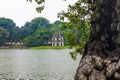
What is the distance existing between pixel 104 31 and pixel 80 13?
13.7 ft

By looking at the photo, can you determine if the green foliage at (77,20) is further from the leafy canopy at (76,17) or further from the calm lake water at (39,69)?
the calm lake water at (39,69)

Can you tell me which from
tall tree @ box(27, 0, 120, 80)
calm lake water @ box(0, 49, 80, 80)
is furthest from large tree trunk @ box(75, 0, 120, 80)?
calm lake water @ box(0, 49, 80, 80)

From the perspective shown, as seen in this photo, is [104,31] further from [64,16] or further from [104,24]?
[64,16]

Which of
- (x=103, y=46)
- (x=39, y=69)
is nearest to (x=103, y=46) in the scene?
(x=103, y=46)

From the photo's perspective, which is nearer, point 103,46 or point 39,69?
point 103,46

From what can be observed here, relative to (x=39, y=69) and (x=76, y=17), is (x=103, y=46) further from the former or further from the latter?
(x=39, y=69)

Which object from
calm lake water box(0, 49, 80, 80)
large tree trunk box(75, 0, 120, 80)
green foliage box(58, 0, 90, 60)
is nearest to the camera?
large tree trunk box(75, 0, 120, 80)

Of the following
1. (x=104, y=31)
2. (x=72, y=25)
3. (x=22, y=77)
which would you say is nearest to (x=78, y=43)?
(x=72, y=25)

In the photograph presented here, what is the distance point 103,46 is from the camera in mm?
25391

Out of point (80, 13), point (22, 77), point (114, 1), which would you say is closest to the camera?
point (114, 1)

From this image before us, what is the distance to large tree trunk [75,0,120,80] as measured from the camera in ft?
78.4

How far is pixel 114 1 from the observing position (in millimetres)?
25703

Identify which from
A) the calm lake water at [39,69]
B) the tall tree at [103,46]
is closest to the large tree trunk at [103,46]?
the tall tree at [103,46]

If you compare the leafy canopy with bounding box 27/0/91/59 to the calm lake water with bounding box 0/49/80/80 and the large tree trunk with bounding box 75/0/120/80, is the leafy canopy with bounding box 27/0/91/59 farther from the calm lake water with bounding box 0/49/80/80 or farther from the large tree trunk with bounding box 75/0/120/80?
the calm lake water with bounding box 0/49/80/80
